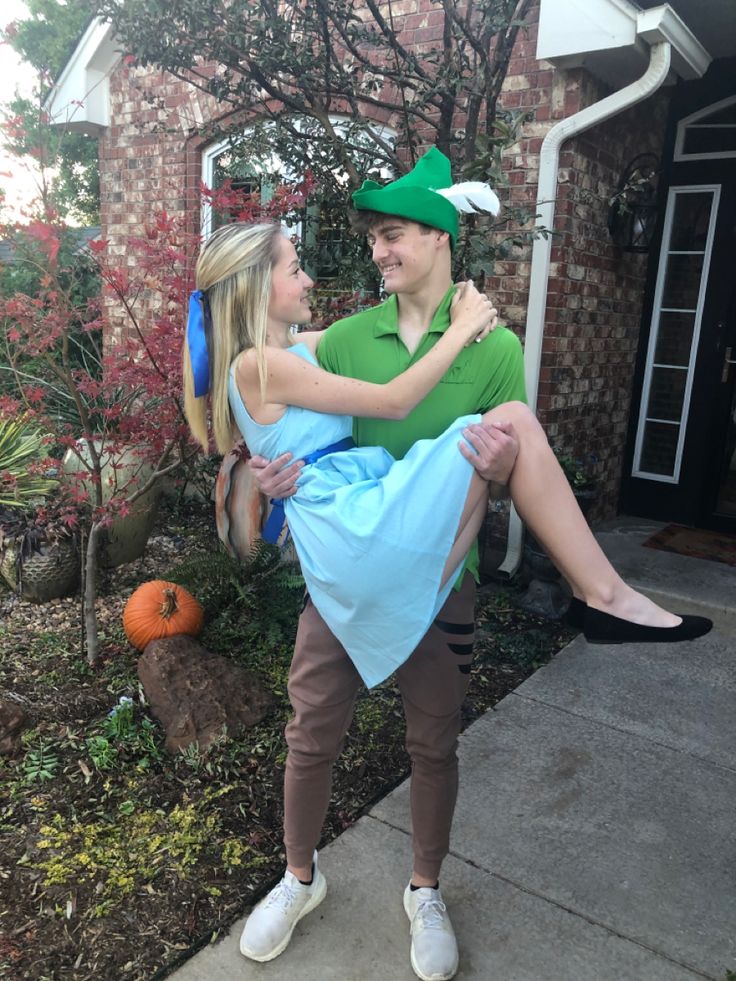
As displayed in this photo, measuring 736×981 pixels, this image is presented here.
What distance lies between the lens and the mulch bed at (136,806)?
2.03 meters

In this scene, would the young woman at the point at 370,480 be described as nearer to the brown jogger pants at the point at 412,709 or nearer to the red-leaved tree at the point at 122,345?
the brown jogger pants at the point at 412,709

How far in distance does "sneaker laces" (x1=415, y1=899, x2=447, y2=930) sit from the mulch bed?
0.48 meters

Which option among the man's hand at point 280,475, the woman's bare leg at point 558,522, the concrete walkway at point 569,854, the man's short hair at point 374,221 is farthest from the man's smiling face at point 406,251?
the concrete walkway at point 569,854

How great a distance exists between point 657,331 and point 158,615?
393cm

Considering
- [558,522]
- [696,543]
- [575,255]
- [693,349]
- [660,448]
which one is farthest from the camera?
[660,448]

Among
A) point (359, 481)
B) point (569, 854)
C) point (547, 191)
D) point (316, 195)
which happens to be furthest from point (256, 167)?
point (569, 854)

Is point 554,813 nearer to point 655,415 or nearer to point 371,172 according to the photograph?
point 371,172

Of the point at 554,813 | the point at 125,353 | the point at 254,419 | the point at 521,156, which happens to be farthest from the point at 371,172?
the point at 554,813

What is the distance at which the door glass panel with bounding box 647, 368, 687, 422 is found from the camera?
5297mm

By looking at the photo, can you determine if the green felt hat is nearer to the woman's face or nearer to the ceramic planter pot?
the woman's face

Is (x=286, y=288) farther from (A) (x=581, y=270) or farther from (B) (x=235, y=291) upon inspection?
(A) (x=581, y=270)

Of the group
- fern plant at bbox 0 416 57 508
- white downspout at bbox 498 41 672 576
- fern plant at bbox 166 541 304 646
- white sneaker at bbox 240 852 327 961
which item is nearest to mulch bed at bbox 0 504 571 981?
fern plant at bbox 166 541 304 646

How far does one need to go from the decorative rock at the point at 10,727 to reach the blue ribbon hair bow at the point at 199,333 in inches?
64.9

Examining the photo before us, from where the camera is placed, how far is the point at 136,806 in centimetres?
251
